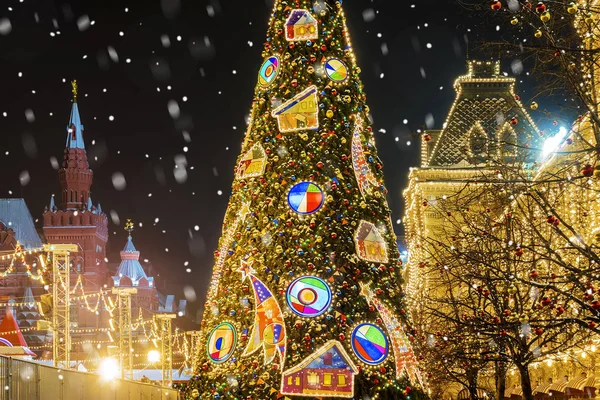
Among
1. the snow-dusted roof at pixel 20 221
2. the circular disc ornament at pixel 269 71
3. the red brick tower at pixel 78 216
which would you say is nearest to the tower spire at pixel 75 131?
the red brick tower at pixel 78 216

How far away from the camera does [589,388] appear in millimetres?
18984

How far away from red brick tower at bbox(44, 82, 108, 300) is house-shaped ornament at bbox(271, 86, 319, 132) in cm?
10695

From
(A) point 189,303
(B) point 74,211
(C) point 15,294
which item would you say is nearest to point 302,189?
(C) point 15,294

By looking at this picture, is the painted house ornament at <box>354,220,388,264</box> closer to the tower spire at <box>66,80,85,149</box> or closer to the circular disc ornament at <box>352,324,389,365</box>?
the circular disc ornament at <box>352,324,389,365</box>

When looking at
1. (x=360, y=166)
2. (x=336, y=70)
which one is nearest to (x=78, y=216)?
(x=336, y=70)

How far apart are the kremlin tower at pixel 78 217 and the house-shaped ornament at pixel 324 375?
354 ft

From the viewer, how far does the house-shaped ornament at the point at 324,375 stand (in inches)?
496

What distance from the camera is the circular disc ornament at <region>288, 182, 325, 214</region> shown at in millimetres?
13234

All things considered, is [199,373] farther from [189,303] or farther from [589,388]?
[189,303]

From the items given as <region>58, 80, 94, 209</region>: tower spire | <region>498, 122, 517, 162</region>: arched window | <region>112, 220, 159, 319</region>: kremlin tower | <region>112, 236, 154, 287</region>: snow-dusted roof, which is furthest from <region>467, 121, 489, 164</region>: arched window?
<region>112, 236, 154, 287</region>: snow-dusted roof

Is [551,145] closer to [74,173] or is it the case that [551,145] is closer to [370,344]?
[370,344]

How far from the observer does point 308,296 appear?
504 inches

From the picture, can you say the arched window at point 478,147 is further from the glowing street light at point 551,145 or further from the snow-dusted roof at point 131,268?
the snow-dusted roof at point 131,268

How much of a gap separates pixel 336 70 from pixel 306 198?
2322mm
